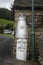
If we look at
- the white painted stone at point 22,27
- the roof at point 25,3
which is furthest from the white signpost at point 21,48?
the roof at point 25,3

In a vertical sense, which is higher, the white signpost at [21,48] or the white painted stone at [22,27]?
the white painted stone at [22,27]

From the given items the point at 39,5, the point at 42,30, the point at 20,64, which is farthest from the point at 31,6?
the point at 20,64

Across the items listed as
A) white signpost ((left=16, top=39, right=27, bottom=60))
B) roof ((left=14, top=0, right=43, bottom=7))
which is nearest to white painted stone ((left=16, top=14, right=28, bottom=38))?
white signpost ((left=16, top=39, right=27, bottom=60))

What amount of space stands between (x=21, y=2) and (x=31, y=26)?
87 centimetres

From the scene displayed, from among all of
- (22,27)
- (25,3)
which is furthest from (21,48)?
(25,3)

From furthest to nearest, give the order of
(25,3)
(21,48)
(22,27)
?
1. (25,3)
2. (22,27)
3. (21,48)

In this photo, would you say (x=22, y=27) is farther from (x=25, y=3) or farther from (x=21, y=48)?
(x=25, y=3)

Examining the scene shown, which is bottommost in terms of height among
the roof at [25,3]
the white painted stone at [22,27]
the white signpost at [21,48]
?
the white signpost at [21,48]

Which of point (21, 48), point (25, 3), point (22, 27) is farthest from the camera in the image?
point (25, 3)

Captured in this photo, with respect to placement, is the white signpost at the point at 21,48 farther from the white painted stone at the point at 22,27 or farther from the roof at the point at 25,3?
the roof at the point at 25,3

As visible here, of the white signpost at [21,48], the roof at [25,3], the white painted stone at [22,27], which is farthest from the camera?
the roof at [25,3]

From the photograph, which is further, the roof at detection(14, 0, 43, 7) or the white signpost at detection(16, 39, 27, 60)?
the roof at detection(14, 0, 43, 7)

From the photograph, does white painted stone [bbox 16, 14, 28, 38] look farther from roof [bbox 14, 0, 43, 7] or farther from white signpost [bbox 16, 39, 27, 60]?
roof [bbox 14, 0, 43, 7]

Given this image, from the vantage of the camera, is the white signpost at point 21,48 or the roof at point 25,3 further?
the roof at point 25,3
